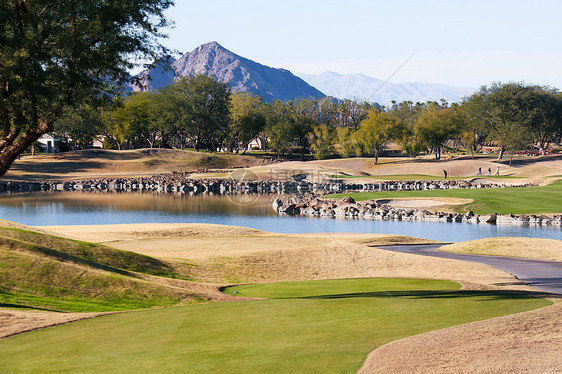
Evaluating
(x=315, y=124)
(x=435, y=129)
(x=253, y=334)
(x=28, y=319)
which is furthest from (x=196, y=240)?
(x=315, y=124)

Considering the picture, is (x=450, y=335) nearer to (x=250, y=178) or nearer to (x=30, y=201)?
(x=30, y=201)

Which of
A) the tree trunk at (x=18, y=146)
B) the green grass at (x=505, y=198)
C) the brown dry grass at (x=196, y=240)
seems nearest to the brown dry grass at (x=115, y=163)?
the green grass at (x=505, y=198)

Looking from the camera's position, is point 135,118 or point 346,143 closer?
point 135,118

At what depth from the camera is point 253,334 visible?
1091 centimetres

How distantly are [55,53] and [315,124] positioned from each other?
13205 centimetres

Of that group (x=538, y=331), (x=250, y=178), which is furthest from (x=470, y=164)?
(x=538, y=331)

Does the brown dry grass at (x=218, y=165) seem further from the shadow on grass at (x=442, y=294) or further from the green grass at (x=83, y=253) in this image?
the shadow on grass at (x=442, y=294)

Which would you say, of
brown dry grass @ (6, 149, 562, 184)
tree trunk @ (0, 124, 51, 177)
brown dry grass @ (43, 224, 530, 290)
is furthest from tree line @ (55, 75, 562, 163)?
tree trunk @ (0, 124, 51, 177)

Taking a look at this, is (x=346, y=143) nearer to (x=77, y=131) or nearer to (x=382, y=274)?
(x=77, y=131)

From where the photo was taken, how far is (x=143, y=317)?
13.1 metres

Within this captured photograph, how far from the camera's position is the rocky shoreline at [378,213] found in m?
47.6

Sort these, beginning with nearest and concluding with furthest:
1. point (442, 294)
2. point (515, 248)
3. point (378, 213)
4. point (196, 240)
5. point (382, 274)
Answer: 1. point (442, 294)
2. point (382, 274)
3. point (515, 248)
4. point (196, 240)
5. point (378, 213)

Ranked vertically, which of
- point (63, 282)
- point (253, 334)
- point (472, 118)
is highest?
point (472, 118)

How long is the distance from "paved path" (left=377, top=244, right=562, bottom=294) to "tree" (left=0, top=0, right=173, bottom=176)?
16.7 metres
